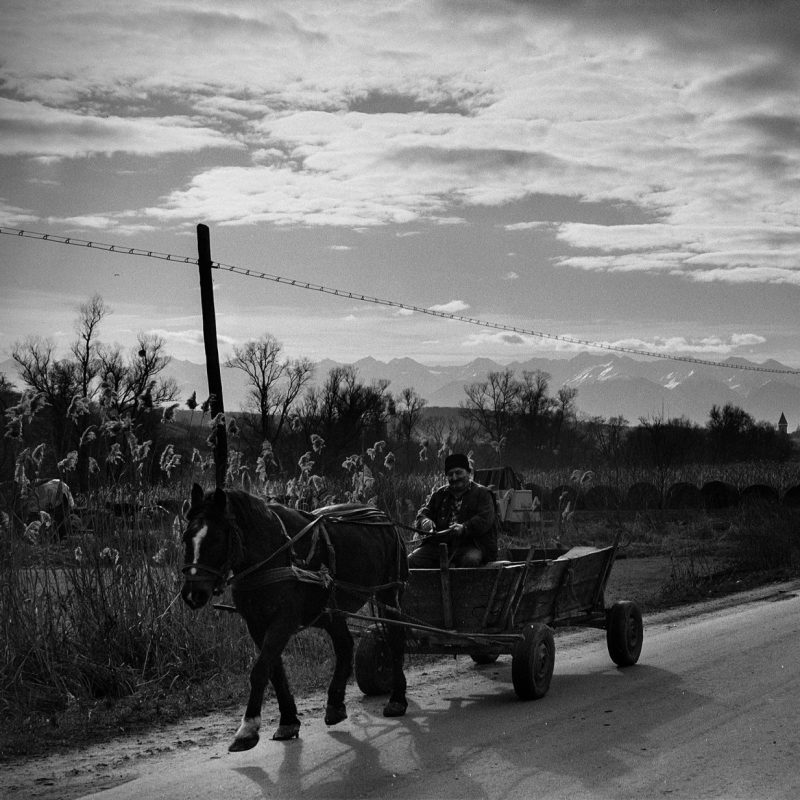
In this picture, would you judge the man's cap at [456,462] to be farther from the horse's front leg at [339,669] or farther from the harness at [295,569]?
the horse's front leg at [339,669]

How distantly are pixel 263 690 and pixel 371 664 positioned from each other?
225 centimetres

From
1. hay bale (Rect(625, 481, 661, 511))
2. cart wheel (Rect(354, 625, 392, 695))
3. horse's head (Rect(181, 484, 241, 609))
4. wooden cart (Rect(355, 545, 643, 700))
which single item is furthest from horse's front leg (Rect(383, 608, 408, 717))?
hay bale (Rect(625, 481, 661, 511))

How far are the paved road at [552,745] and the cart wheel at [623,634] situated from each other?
Result: 128mm

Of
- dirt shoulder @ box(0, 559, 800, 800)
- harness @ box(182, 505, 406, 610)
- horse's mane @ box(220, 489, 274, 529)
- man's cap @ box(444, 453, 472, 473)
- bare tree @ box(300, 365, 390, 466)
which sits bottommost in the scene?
dirt shoulder @ box(0, 559, 800, 800)

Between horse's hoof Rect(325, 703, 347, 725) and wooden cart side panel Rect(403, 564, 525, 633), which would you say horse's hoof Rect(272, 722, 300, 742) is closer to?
horse's hoof Rect(325, 703, 347, 725)

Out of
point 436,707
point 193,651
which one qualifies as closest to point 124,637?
point 193,651

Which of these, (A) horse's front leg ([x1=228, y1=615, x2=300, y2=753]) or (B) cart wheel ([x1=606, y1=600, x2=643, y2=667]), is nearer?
(A) horse's front leg ([x1=228, y1=615, x2=300, y2=753])

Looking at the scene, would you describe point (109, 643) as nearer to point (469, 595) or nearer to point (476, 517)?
point (469, 595)

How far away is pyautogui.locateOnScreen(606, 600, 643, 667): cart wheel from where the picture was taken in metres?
9.96

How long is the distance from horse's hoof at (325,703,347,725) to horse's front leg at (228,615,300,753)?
1.14ft

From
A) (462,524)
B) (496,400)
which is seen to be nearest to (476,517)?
(462,524)

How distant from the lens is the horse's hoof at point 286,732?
7320mm

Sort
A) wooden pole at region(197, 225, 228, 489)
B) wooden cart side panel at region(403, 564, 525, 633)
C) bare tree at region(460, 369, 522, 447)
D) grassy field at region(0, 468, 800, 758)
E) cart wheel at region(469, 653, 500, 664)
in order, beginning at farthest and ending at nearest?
bare tree at region(460, 369, 522, 447), wooden pole at region(197, 225, 228, 489), cart wheel at region(469, 653, 500, 664), wooden cart side panel at region(403, 564, 525, 633), grassy field at region(0, 468, 800, 758)

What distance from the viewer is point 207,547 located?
6781 millimetres
